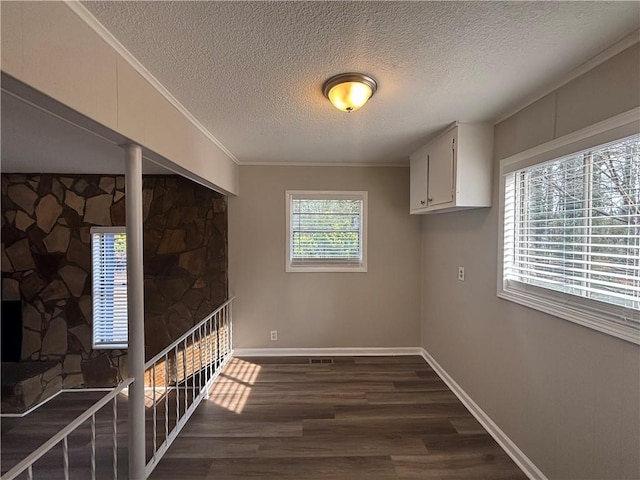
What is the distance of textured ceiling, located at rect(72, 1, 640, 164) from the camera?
111cm

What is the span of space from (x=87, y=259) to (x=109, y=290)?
42 centimetres

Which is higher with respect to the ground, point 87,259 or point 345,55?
point 345,55

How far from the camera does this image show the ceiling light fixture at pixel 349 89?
61.1 inches

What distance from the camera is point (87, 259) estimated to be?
341 centimetres

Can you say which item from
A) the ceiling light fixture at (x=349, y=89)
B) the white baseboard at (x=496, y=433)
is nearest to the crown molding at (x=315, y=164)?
the ceiling light fixture at (x=349, y=89)

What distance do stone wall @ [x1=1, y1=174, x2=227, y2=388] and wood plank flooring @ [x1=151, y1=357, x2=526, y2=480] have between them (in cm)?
110

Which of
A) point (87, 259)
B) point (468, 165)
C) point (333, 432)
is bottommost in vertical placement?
point (333, 432)

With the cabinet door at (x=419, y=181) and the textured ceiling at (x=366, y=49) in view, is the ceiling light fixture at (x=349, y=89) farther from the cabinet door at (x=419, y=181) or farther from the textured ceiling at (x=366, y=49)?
the cabinet door at (x=419, y=181)

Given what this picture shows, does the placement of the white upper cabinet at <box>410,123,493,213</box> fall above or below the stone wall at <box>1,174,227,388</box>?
above

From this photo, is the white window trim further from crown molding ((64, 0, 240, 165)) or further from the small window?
crown molding ((64, 0, 240, 165))

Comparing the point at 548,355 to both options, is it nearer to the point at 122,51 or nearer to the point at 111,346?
the point at 122,51

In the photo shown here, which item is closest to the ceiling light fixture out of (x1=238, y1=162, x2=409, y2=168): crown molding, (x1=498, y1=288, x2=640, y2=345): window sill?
(x1=498, y1=288, x2=640, y2=345): window sill

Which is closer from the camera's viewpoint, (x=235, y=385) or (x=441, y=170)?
(x=441, y=170)

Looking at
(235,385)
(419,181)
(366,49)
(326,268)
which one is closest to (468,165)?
(419,181)
